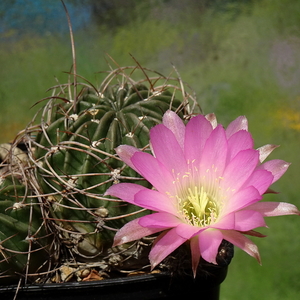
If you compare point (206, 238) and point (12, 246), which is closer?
point (206, 238)

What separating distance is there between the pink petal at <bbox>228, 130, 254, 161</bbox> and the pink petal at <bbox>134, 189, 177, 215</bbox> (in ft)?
0.34

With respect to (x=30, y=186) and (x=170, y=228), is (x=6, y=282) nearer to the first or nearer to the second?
(x=30, y=186)

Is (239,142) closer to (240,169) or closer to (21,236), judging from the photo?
(240,169)

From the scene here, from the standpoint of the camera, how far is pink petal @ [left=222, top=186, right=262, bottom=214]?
48 cm

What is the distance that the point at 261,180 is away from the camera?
510 millimetres

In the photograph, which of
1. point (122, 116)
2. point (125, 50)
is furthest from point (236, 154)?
point (125, 50)

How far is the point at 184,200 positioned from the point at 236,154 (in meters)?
0.10

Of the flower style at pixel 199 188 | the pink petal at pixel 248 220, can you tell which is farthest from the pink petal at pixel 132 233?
the pink petal at pixel 248 220

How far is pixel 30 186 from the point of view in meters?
0.69

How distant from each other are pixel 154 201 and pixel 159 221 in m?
0.03

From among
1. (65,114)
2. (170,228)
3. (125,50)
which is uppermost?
(65,114)

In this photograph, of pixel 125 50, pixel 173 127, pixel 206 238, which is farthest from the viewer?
pixel 125 50

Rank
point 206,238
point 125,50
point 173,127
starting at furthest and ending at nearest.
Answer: point 125,50
point 173,127
point 206,238

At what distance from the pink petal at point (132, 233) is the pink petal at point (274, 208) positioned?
0.42ft
